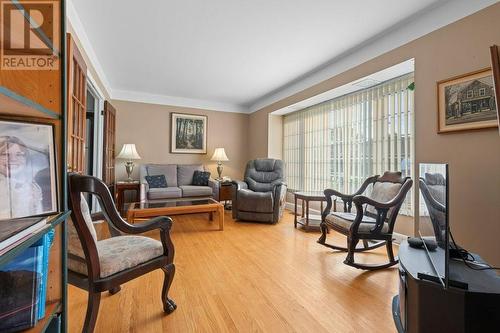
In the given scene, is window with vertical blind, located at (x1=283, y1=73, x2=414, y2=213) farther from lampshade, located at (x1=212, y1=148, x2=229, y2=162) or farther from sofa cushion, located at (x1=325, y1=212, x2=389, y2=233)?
lampshade, located at (x1=212, y1=148, x2=229, y2=162)

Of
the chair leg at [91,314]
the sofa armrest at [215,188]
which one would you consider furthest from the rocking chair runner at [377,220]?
the sofa armrest at [215,188]

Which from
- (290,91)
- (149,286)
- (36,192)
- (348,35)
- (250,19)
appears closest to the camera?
(36,192)

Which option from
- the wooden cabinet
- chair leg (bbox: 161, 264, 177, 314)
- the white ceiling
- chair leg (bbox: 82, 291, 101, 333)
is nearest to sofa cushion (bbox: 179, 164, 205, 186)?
the white ceiling

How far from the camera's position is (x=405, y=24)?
7.73 feet

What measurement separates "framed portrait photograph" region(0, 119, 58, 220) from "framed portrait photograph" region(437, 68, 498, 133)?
2.75 m

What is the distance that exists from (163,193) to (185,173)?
87cm

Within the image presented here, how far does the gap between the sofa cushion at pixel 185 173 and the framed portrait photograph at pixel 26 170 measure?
13.0 ft

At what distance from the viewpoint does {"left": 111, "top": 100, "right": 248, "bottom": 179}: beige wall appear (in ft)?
15.4

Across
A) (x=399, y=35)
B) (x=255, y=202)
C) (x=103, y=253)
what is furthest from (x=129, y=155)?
(x=399, y=35)

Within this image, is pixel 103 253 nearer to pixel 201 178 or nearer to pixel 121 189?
pixel 121 189

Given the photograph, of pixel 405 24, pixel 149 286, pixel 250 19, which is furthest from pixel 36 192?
pixel 405 24

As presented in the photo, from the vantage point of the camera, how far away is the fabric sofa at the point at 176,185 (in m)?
4.05

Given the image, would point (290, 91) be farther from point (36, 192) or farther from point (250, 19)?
point (36, 192)

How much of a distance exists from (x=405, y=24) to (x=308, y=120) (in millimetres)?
2226
